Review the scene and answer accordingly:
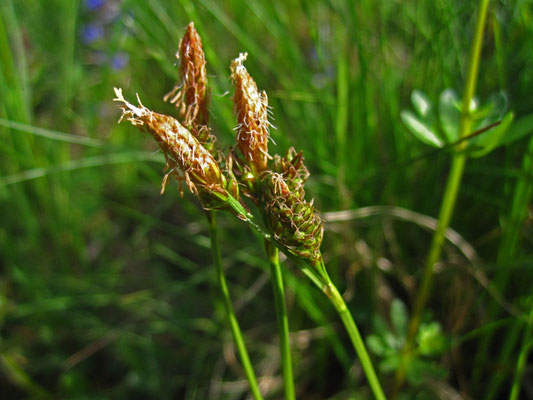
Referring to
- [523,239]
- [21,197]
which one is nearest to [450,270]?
[523,239]

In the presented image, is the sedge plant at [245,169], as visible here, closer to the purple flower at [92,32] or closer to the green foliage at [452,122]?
the green foliage at [452,122]

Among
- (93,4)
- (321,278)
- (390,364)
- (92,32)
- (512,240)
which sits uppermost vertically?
(93,4)

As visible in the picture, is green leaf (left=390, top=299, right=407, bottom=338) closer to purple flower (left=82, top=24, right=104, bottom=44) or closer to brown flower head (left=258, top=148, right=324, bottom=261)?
brown flower head (left=258, top=148, right=324, bottom=261)

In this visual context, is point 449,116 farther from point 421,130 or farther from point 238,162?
point 238,162

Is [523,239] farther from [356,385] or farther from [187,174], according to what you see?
[187,174]

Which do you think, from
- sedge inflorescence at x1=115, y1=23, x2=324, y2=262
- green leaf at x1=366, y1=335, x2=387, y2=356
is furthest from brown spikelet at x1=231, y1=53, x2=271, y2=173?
green leaf at x1=366, y1=335, x2=387, y2=356

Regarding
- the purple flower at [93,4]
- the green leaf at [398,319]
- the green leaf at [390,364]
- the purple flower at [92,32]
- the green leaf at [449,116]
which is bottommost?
the green leaf at [390,364]

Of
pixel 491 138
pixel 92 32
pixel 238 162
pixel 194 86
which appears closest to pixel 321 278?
pixel 238 162

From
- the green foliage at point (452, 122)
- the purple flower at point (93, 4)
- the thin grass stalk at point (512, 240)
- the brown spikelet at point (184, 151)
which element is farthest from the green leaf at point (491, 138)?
the purple flower at point (93, 4)
